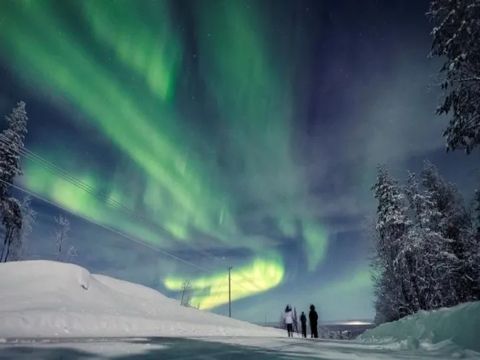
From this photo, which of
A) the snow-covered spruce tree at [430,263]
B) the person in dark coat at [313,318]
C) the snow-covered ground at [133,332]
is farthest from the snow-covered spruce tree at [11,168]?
the snow-covered spruce tree at [430,263]

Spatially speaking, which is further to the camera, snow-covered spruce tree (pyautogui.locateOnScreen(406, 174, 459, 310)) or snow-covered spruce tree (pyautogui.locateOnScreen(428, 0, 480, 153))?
snow-covered spruce tree (pyautogui.locateOnScreen(406, 174, 459, 310))

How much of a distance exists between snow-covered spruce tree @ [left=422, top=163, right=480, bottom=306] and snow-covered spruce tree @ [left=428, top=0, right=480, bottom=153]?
1709 centimetres

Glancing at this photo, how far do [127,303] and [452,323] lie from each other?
17.9m

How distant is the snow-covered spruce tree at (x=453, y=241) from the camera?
25.1 metres

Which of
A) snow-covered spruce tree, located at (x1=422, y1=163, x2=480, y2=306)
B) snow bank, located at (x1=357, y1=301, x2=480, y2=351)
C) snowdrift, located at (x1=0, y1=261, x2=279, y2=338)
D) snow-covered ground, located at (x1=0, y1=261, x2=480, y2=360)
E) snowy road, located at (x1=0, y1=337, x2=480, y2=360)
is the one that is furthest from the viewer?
snow-covered spruce tree, located at (x1=422, y1=163, x2=480, y2=306)

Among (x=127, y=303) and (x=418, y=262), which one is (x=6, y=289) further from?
(x=418, y=262)

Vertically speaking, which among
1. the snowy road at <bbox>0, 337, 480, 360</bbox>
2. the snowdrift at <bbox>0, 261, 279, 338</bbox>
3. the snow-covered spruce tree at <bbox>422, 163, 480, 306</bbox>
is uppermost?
the snow-covered spruce tree at <bbox>422, 163, 480, 306</bbox>

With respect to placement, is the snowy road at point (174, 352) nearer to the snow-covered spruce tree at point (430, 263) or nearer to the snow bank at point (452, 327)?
the snow bank at point (452, 327)

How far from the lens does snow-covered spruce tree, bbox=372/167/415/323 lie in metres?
27.5

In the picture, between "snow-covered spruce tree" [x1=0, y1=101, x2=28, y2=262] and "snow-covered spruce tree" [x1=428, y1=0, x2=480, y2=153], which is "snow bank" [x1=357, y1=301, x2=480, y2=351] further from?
"snow-covered spruce tree" [x1=0, y1=101, x2=28, y2=262]

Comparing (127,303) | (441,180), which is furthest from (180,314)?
(441,180)

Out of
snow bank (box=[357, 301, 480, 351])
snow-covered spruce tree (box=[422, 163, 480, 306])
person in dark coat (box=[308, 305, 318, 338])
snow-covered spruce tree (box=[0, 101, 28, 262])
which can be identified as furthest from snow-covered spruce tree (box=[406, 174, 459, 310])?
snow-covered spruce tree (box=[0, 101, 28, 262])

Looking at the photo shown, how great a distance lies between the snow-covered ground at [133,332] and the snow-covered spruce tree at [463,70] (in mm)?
6443

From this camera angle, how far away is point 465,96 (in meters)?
11.1
